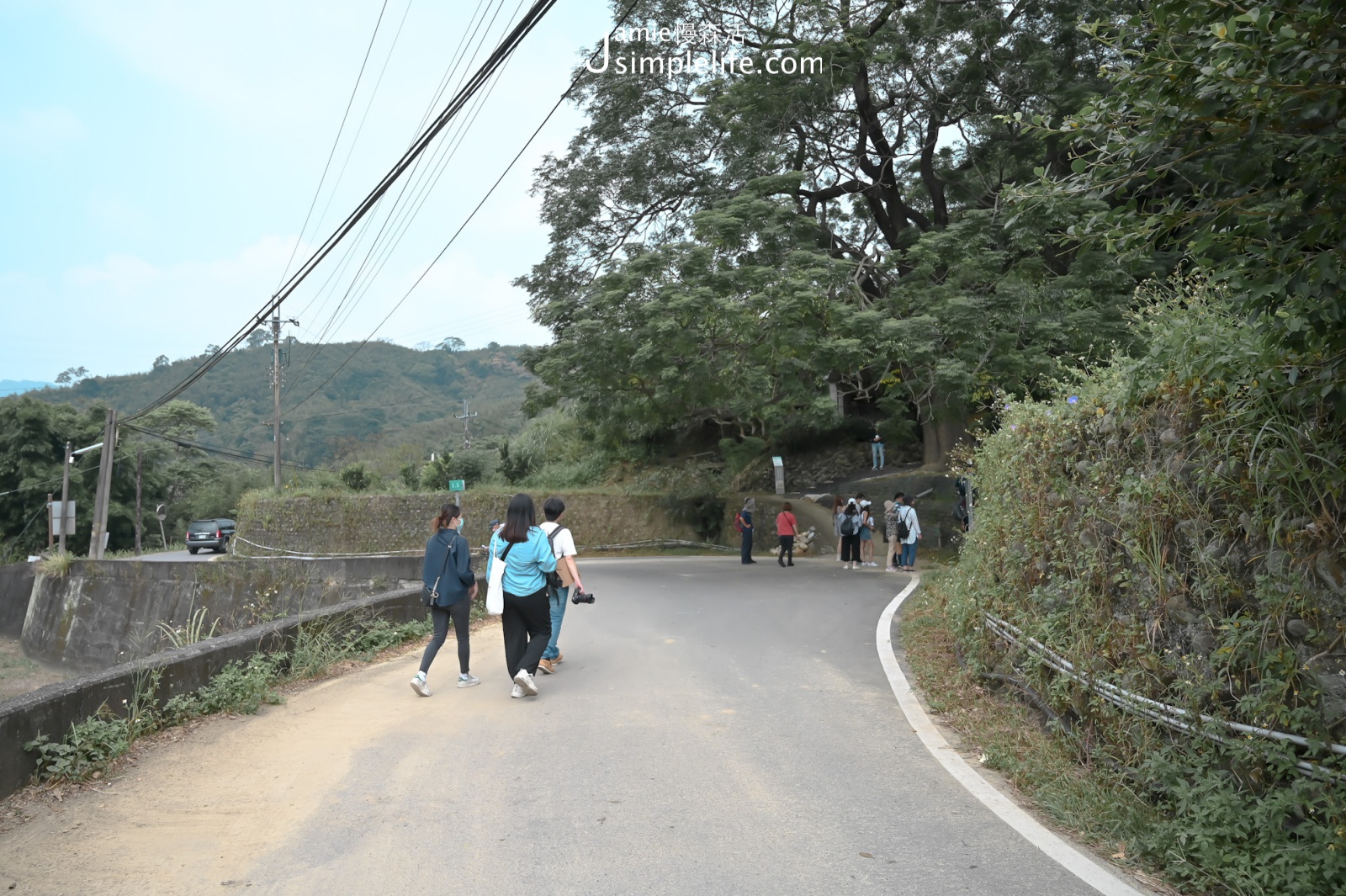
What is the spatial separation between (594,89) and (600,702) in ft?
68.3

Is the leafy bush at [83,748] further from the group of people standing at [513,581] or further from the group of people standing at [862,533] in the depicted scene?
the group of people standing at [862,533]

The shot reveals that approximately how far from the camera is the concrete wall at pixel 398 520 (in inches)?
1331

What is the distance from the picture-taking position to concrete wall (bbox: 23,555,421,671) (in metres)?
17.9

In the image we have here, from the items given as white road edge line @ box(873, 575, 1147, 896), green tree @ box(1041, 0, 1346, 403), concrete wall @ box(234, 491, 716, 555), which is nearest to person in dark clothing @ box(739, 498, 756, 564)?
concrete wall @ box(234, 491, 716, 555)

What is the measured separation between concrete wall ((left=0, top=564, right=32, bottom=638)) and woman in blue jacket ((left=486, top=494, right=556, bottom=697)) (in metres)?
28.1

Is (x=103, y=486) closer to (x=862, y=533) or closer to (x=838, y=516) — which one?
(x=838, y=516)

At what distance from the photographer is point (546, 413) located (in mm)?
50281

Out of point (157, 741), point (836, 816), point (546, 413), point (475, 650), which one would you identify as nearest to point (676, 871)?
point (836, 816)

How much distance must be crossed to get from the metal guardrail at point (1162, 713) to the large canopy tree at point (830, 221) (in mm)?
11086

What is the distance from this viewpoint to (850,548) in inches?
869

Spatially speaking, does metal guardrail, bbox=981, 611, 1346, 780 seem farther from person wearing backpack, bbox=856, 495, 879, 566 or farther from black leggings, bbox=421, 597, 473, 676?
person wearing backpack, bbox=856, 495, 879, 566

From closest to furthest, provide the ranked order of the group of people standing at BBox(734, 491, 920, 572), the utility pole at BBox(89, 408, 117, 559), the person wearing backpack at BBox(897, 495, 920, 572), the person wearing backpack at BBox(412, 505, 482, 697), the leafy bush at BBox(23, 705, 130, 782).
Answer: the leafy bush at BBox(23, 705, 130, 782) → the person wearing backpack at BBox(412, 505, 482, 697) → the person wearing backpack at BBox(897, 495, 920, 572) → the group of people standing at BBox(734, 491, 920, 572) → the utility pole at BBox(89, 408, 117, 559)

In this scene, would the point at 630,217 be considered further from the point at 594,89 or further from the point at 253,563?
the point at 253,563

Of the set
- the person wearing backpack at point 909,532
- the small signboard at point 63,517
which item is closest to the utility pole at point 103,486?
the small signboard at point 63,517
